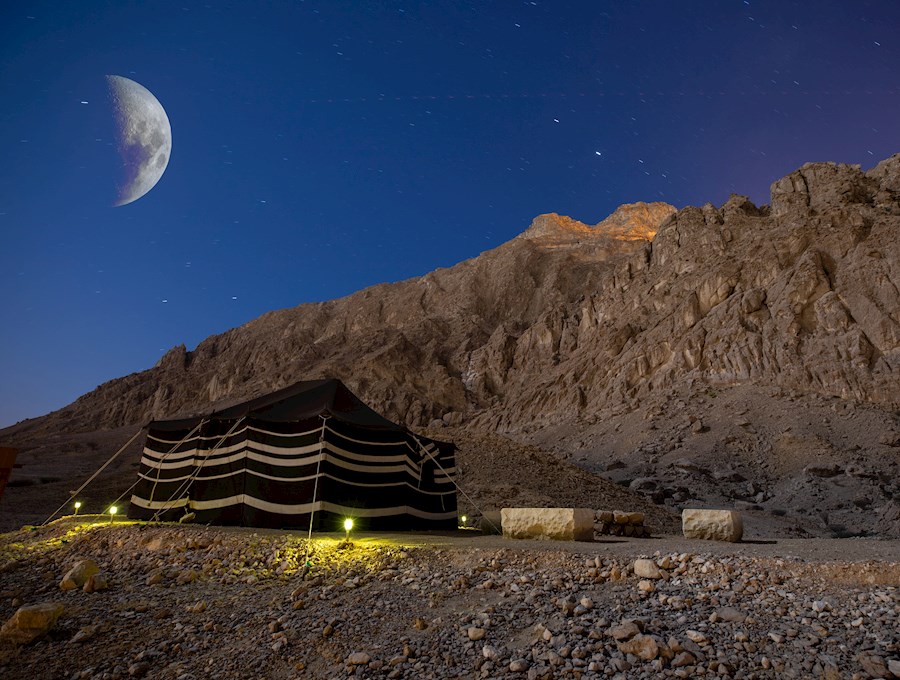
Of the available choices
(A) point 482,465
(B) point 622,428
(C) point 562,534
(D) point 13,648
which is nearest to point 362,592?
(D) point 13,648

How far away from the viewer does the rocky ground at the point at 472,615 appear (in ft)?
12.5

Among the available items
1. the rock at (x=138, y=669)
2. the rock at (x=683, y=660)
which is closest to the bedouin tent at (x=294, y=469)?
the rock at (x=138, y=669)

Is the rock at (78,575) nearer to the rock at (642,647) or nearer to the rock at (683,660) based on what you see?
the rock at (642,647)

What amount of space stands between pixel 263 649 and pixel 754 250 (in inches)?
1748

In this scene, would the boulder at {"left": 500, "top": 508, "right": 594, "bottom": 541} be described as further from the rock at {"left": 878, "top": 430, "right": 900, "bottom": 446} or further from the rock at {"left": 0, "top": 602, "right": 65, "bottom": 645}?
the rock at {"left": 878, "top": 430, "right": 900, "bottom": 446}

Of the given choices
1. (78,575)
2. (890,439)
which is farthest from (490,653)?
(890,439)

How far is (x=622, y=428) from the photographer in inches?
1313

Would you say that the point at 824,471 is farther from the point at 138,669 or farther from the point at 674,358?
the point at 138,669

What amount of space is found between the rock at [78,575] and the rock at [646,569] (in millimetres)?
7138

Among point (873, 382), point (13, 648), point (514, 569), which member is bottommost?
point (13, 648)

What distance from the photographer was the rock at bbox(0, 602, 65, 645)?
17.2ft

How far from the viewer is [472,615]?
4828mm

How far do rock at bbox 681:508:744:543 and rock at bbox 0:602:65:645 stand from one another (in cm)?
896

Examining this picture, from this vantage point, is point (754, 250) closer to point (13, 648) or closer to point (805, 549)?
point (805, 549)
